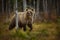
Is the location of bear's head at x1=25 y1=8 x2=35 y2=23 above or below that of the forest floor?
above

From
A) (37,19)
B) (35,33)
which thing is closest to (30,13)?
(37,19)

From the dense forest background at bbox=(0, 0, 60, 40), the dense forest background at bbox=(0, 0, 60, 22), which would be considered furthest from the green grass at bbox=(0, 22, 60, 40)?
the dense forest background at bbox=(0, 0, 60, 22)

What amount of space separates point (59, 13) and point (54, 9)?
0.11 m

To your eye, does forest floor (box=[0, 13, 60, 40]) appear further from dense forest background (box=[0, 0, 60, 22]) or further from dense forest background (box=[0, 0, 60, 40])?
dense forest background (box=[0, 0, 60, 22])

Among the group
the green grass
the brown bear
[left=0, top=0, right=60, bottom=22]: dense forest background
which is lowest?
the green grass

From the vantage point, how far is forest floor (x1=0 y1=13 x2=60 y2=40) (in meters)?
7.46

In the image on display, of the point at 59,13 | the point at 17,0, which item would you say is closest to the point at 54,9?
the point at 59,13

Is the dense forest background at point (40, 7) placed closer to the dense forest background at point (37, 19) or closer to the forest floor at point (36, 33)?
the dense forest background at point (37, 19)

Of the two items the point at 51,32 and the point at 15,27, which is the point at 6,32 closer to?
the point at 15,27

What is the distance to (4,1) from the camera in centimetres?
754

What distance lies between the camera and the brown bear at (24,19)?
747cm

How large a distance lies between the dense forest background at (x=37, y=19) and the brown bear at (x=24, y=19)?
0.06m

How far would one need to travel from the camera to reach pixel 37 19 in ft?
24.5

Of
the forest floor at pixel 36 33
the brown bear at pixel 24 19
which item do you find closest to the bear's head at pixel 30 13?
the brown bear at pixel 24 19
